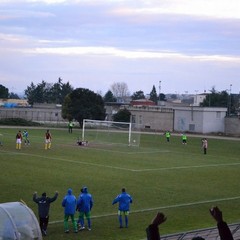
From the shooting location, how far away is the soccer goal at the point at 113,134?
57.5 meters

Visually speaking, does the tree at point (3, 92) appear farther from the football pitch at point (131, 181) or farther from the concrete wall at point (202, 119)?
the football pitch at point (131, 181)

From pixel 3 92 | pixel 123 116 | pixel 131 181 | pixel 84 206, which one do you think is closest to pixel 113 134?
pixel 131 181

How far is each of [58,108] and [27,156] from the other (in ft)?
252

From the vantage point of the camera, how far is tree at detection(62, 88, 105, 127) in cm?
8469

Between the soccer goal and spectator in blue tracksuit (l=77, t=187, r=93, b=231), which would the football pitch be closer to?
spectator in blue tracksuit (l=77, t=187, r=93, b=231)

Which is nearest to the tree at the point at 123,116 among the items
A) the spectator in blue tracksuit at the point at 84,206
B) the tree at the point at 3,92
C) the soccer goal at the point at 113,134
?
the soccer goal at the point at 113,134

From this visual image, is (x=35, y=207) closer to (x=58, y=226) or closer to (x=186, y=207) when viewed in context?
(x=58, y=226)

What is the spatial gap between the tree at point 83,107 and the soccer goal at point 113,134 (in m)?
18.1

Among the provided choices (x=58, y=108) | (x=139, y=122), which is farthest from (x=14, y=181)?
(x=58, y=108)

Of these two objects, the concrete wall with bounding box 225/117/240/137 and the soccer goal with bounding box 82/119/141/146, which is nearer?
the soccer goal with bounding box 82/119/141/146

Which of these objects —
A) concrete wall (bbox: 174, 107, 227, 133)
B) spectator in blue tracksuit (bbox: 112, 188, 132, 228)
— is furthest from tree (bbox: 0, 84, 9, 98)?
spectator in blue tracksuit (bbox: 112, 188, 132, 228)

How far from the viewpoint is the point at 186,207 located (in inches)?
926

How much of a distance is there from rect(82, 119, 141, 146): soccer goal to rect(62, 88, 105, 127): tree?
18066 mm

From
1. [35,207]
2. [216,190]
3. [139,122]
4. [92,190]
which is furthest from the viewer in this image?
[139,122]
